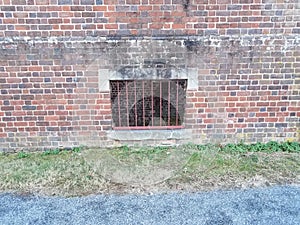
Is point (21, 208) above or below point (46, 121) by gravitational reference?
below

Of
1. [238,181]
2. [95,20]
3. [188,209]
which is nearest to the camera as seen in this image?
[188,209]

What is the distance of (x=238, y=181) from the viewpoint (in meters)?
3.98

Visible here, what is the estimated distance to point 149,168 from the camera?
430 centimetres

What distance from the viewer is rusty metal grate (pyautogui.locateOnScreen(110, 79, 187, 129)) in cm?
470

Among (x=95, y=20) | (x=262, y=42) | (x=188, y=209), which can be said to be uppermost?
(x=95, y=20)

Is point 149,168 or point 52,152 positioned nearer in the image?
point 149,168

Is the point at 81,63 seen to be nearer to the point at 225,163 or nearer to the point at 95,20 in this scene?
the point at 95,20

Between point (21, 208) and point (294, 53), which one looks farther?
point (294, 53)

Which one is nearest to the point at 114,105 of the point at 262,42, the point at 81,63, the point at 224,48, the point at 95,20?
the point at 81,63

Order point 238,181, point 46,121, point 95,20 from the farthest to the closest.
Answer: point 46,121, point 95,20, point 238,181

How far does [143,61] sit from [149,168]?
1576 millimetres

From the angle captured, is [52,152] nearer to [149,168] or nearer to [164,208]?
[149,168]

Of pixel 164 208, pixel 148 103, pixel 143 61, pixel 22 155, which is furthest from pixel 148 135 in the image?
pixel 22 155

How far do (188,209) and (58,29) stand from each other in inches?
119
